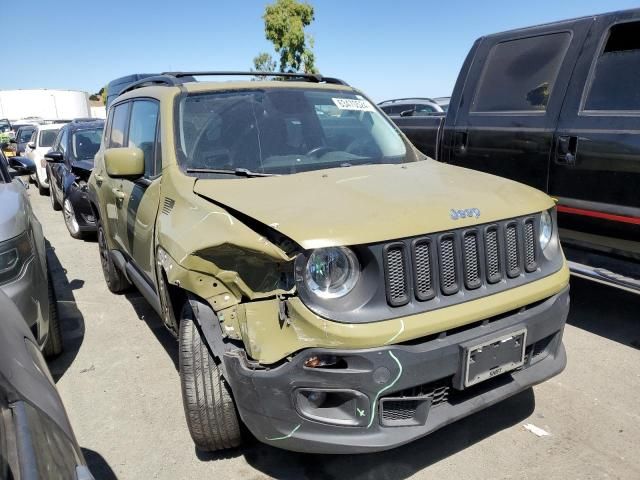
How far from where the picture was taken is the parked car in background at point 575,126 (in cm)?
366

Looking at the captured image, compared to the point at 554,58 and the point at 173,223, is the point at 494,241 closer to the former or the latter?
the point at 173,223

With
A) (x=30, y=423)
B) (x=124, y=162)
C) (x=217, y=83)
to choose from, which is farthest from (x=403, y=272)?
(x=217, y=83)

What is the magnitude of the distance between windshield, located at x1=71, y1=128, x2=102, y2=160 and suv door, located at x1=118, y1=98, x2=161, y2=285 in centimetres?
463

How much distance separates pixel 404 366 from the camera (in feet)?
6.88

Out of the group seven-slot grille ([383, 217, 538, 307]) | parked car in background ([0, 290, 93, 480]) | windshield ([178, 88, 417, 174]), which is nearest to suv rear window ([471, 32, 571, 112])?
windshield ([178, 88, 417, 174])

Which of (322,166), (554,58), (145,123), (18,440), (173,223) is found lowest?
(18,440)

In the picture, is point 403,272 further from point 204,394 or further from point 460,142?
point 460,142

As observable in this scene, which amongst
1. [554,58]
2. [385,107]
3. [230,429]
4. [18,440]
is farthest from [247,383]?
[385,107]

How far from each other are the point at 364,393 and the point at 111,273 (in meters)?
3.79

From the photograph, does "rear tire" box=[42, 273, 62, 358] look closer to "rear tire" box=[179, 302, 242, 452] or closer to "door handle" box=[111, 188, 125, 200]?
"door handle" box=[111, 188, 125, 200]

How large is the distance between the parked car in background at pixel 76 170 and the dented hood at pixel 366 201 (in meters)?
4.85

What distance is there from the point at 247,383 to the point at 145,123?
7.61ft

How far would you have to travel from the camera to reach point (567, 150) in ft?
12.9

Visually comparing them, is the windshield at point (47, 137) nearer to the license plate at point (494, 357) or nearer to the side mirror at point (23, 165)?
the side mirror at point (23, 165)
